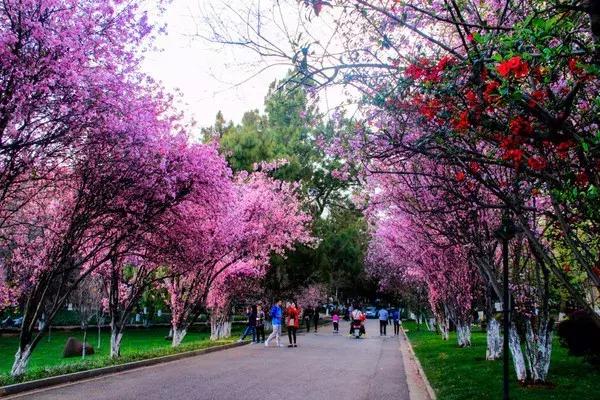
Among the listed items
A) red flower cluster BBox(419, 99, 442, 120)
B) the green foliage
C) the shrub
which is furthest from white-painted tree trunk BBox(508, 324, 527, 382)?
the green foliage

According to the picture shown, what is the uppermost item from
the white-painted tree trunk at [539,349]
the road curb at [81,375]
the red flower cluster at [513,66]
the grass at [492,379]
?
the red flower cluster at [513,66]

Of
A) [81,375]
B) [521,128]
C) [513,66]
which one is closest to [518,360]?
[521,128]

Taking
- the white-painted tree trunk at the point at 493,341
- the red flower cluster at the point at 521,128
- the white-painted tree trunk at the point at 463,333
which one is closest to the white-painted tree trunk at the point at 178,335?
the white-painted tree trunk at the point at 463,333

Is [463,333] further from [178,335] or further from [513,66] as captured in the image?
[513,66]

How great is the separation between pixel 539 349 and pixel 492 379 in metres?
1.26

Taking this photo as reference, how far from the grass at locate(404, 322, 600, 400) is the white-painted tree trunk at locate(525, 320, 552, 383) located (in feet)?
1.18

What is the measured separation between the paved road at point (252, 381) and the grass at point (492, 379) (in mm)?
896

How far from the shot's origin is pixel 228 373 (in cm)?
1400

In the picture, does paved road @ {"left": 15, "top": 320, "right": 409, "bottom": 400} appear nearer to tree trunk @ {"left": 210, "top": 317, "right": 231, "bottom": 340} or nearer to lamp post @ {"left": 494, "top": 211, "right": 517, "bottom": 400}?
lamp post @ {"left": 494, "top": 211, "right": 517, "bottom": 400}

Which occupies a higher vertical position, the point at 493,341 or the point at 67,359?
the point at 493,341

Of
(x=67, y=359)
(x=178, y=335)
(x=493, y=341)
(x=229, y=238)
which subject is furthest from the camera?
(x=67, y=359)

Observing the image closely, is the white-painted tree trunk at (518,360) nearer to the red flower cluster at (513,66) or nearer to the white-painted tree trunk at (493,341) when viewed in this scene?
the white-painted tree trunk at (493,341)

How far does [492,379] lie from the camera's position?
12.4 meters

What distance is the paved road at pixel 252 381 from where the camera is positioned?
10484 mm
